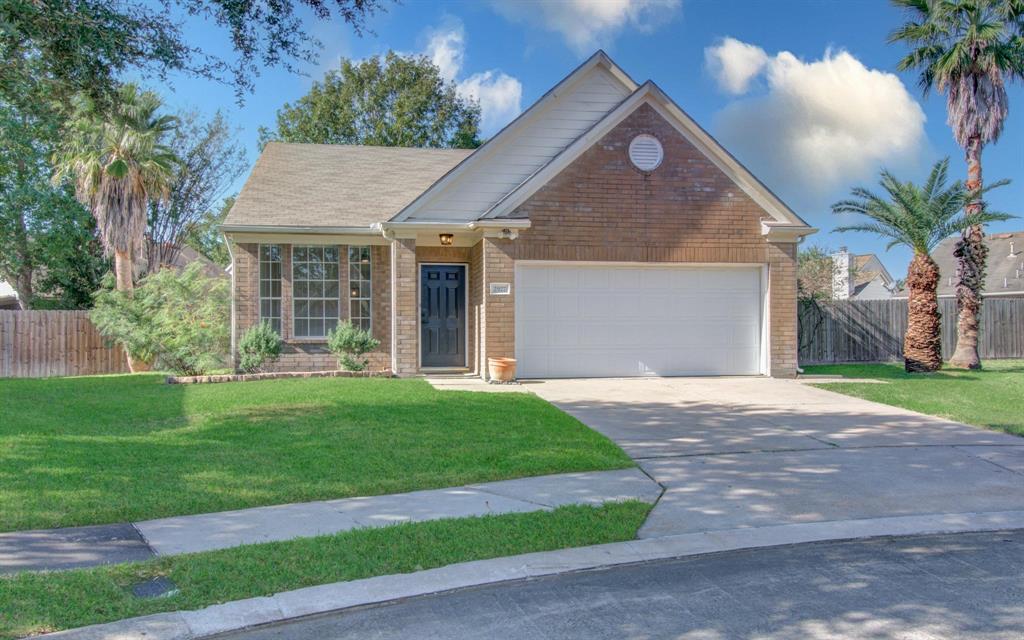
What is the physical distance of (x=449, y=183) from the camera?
1539 cm

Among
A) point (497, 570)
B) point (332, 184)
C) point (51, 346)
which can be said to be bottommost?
point (497, 570)

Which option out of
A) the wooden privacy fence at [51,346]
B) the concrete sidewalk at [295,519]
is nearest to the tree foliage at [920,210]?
the concrete sidewalk at [295,519]

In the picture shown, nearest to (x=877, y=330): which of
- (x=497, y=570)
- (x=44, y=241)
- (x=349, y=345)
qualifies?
(x=349, y=345)

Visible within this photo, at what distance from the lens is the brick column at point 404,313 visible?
49.3ft

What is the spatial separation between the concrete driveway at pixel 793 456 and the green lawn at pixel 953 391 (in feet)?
1.78

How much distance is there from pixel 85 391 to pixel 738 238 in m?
12.5

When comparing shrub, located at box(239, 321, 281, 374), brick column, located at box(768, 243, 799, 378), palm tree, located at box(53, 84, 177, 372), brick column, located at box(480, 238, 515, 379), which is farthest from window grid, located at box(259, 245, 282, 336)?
brick column, located at box(768, 243, 799, 378)

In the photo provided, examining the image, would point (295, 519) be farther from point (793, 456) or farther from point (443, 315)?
point (443, 315)

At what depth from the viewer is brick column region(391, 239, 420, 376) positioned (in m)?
15.0

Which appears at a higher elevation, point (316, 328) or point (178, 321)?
point (178, 321)

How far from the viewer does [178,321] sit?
53.4 feet

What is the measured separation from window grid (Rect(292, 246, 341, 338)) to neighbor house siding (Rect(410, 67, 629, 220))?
2600mm

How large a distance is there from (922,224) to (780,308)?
16.1 ft

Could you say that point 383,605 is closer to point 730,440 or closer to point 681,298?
point 730,440
